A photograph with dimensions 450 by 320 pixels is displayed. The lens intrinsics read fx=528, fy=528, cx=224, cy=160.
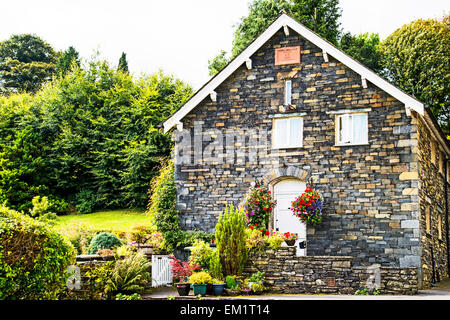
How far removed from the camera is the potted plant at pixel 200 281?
46.4 feet

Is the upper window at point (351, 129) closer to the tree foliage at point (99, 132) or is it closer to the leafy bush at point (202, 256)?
the leafy bush at point (202, 256)

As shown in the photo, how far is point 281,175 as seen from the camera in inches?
728

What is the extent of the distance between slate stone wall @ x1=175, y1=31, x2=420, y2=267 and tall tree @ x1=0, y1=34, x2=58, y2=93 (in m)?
32.6

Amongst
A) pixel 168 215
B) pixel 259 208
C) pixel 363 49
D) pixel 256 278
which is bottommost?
pixel 256 278

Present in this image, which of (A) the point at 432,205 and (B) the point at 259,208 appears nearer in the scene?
(B) the point at 259,208

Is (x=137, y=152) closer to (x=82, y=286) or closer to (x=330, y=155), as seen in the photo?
(x=330, y=155)

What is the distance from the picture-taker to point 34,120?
3550 centimetres

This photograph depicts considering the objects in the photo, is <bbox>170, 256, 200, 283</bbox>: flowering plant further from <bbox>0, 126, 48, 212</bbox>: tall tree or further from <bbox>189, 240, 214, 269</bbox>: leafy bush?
<bbox>0, 126, 48, 212</bbox>: tall tree

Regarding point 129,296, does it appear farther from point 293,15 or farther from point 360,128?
point 293,15

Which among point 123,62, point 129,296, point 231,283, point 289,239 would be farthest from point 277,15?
point 129,296

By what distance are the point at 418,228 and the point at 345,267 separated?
11.7ft

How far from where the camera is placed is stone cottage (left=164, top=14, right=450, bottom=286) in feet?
55.7

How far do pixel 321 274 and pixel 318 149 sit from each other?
5041mm

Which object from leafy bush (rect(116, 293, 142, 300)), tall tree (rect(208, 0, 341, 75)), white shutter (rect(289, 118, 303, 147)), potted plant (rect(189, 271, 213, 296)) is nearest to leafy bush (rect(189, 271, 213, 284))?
potted plant (rect(189, 271, 213, 296))
